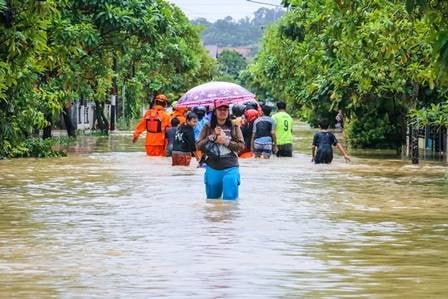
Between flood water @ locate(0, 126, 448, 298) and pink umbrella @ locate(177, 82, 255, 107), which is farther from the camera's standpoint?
pink umbrella @ locate(177, 82, 255, 107)

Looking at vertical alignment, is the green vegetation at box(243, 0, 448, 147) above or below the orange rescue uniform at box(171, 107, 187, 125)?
above

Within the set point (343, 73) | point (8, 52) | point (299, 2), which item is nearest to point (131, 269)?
point (8, 52)

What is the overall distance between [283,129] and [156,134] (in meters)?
3.41

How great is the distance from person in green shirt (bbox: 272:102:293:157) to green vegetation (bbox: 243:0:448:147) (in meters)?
1.00

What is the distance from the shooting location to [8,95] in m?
24.8

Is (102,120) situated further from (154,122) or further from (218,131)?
(218,131)

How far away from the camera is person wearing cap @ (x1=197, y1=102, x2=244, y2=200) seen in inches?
641

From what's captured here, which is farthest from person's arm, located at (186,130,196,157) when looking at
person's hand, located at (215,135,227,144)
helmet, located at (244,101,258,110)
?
person's hand, located at (215,135,227,144)

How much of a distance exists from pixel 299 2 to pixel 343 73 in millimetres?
3883

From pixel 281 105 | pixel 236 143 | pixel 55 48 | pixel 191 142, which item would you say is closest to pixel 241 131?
pixel 236 143

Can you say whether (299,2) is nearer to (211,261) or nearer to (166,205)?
(166,205)

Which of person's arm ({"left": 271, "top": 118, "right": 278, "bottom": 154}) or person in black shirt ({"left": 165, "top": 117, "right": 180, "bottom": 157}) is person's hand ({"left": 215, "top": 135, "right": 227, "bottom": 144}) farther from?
person's arm ({"left": 271, "top": 118, "right": 278, "bottom": 154})

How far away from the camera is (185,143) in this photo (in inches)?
1012

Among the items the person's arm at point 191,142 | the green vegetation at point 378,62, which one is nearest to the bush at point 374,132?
the green vegetation at point 378,62
